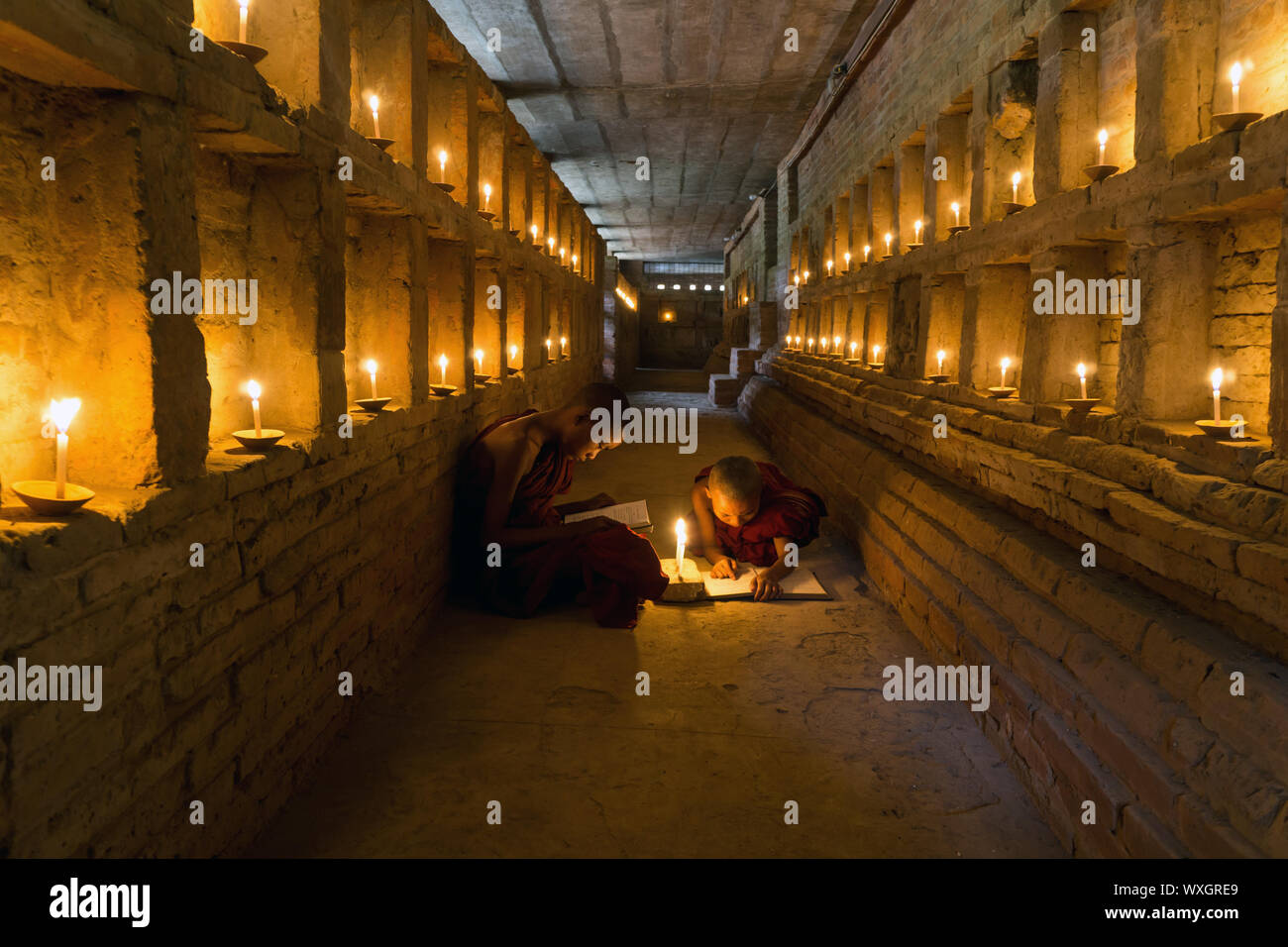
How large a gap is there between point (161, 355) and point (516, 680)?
2830mm

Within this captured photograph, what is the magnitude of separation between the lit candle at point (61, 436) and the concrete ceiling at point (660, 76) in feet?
26.4

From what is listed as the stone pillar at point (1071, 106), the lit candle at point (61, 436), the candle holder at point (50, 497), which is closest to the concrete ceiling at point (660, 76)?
the stone pillar at point (1071, 106)

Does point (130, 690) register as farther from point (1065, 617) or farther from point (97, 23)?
point (1065, 617)

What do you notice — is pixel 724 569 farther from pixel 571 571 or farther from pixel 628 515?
pixel 571 571

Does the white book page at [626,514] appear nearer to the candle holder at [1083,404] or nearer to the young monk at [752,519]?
the young monk at [752,519]

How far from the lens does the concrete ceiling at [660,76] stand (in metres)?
9.24

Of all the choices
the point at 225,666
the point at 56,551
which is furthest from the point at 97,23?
the point at 225,666

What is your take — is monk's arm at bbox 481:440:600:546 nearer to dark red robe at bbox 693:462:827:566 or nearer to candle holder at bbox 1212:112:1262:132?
dark red robe at bbox 693:462:827:566

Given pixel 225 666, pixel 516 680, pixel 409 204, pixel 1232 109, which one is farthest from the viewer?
pixel 409 204

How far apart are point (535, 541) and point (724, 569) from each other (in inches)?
63.5

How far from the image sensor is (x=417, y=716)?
14.3 feet

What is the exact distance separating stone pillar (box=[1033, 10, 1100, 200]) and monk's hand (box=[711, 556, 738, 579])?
11.5 ft

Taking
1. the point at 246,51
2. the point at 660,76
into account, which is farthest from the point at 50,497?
the point at 660,76

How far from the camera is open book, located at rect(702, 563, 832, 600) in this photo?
248 inches
